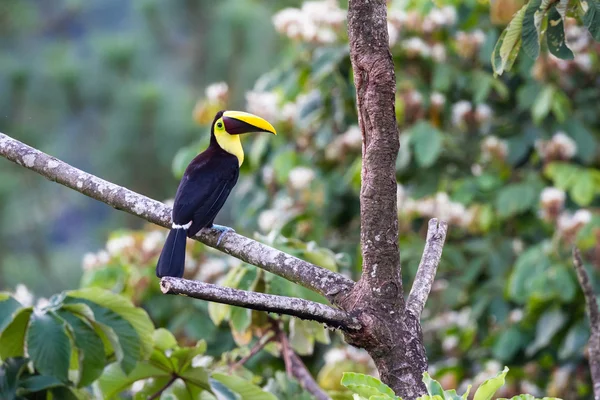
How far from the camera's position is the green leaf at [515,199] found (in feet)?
11.8

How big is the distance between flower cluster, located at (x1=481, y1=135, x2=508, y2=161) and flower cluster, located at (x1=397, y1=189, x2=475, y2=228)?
0.89 feet

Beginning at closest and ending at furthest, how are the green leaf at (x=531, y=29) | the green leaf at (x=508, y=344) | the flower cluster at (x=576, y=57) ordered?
1. the green leaf at (x=531, y=29)
2. the green leaf at (x=508, y=344)
3. the flower cluster at (x=576, y=57)

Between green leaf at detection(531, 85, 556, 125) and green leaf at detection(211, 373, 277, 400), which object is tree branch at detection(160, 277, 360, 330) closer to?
green leaf at detection(211, 373, 277, 400)

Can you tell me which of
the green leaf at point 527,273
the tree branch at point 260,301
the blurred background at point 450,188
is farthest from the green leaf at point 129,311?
the green leaf at point 527,273

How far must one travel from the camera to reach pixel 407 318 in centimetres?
168

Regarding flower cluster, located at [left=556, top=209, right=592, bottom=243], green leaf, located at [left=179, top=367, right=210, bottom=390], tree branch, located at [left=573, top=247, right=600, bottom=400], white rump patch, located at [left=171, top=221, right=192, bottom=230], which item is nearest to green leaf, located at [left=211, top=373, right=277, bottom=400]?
green leaf, located at [left=179, top=367, right=210, bottom=390]

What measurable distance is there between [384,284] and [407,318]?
0.26ft

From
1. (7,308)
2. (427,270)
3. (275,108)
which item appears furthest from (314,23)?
(427,270)

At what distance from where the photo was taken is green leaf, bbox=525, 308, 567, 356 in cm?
338

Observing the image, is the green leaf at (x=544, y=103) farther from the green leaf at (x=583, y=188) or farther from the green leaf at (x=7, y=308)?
Result: the green leaf at (x=7, y=308)

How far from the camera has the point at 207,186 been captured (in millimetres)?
2953

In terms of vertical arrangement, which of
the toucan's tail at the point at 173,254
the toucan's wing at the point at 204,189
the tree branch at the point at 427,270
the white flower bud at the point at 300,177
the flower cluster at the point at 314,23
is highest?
the flower cluster at the point at 314,23

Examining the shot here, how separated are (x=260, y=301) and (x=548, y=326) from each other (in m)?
2.16

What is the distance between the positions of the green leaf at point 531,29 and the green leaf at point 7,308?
1.36m
